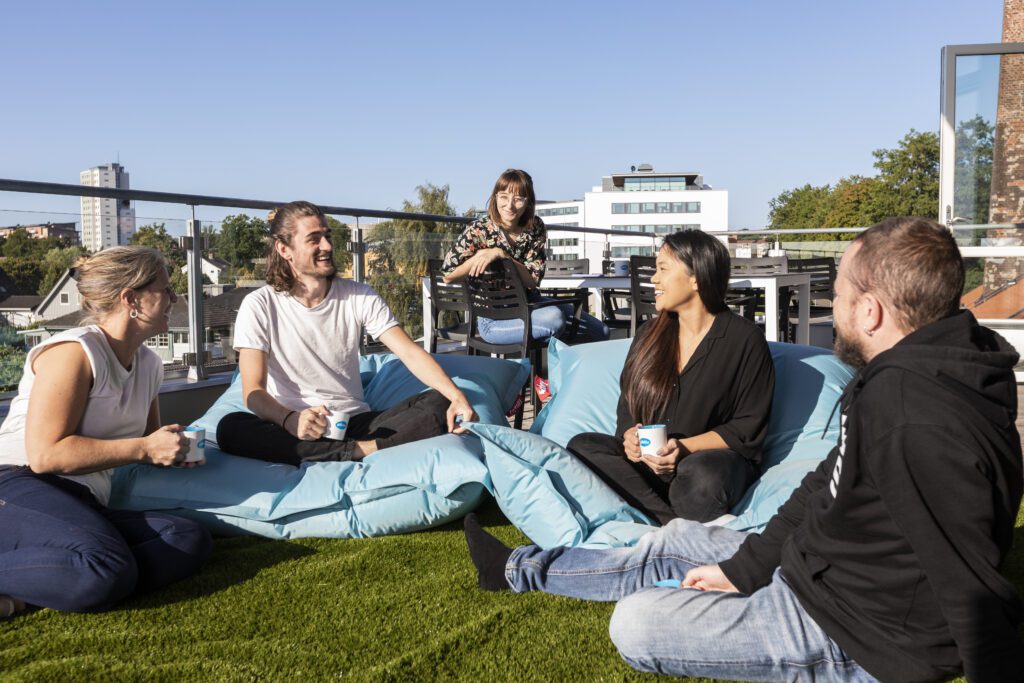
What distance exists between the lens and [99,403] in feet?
9.37

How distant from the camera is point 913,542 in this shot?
5.13ft

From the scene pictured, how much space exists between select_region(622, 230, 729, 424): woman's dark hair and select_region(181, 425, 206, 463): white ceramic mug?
1.50m

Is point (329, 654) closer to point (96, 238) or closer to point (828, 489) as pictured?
point (828, 489)

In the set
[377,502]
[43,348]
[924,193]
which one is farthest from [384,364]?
[924,193]

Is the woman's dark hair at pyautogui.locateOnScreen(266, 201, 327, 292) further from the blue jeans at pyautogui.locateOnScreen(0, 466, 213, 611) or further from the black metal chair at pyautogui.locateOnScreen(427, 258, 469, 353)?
the black metal chair at pyautogui.locateOnScreen(427, 258, 469, 353)

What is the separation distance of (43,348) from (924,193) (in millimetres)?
58111

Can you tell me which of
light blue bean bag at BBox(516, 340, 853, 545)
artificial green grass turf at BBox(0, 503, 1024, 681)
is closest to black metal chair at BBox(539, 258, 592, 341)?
light blue bean bag at BBox(516, 340, 853, 545)

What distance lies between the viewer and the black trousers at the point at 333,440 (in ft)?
11.5

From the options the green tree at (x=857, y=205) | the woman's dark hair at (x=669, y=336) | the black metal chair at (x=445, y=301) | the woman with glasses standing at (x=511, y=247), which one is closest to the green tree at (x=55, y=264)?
the woman with glasses standing at (x=511, y=247)

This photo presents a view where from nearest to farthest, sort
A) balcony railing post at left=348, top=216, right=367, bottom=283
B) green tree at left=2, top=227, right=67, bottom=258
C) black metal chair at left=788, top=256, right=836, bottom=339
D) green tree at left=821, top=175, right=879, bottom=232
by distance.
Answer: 1. green tree at left=2, top=227, right=67, bottom=258
2. balcony railing post at left=348, top=216, right=367, bottom=283
3. black metal chair at left=788, top=256, right=836, bottom=339
4. green tree at left=821, top=175, right=879, bottom=232

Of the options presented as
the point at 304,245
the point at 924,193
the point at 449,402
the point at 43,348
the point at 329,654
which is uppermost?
the point at 924,193

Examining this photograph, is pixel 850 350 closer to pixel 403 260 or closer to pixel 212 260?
pixel 212 260

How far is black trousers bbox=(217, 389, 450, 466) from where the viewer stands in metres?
3.49

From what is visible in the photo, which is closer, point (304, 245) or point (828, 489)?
point (828, 489)
